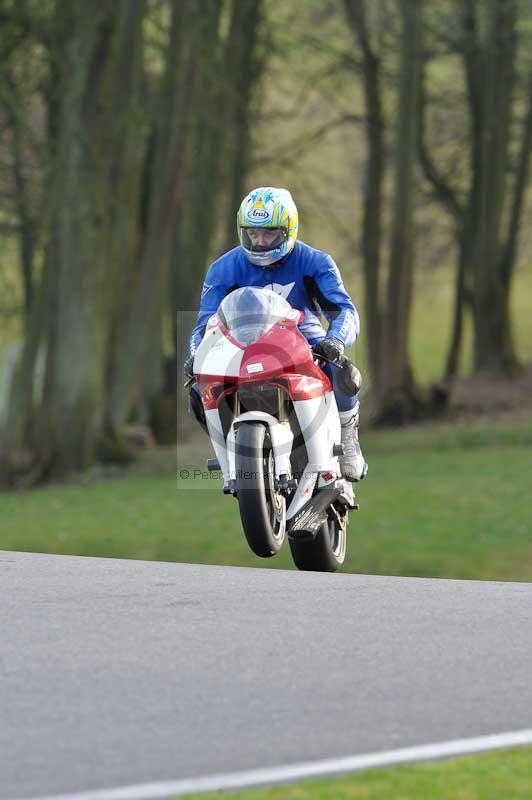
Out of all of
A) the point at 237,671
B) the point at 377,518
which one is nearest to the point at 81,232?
the point at 377,518

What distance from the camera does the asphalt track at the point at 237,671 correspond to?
587 centimetres

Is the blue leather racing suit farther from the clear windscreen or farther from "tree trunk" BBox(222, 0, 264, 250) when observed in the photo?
"tree trunk" BBox(222, 0, 264, 250)

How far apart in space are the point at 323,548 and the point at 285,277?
187 cm

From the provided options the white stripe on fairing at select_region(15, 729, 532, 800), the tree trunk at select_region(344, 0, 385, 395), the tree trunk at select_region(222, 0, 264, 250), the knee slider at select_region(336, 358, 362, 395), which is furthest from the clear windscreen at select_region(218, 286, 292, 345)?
the tree trunk at select_region(344, 0, 385, 395)

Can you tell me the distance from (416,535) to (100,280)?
8501 millimetres

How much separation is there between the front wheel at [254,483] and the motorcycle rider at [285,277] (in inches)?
26.1

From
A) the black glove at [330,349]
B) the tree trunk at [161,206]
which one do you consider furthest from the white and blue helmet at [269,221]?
the tree trunk at [161,206]

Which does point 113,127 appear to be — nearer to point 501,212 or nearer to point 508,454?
point 508,454

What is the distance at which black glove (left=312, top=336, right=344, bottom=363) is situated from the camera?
9781 mm

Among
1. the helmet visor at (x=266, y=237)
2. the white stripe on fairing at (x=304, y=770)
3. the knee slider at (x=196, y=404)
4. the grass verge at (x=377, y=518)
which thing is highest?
the helmet visor at (x=266, y=237)

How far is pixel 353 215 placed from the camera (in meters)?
47.4

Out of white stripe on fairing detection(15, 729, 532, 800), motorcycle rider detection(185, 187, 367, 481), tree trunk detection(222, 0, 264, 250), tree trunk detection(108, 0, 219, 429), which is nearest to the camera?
white stripe on fairing detection(15, 729, 532, 800)

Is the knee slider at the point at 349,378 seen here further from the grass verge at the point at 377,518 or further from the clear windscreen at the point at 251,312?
the grass verge at the point at 377,518

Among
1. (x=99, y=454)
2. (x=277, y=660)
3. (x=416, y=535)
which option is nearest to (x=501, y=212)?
(x=99, y=454)
